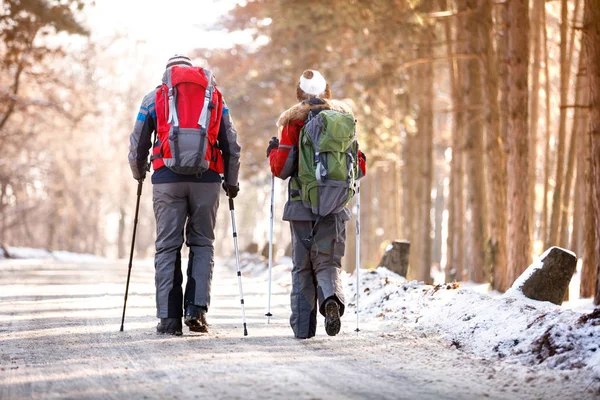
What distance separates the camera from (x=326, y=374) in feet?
17.9

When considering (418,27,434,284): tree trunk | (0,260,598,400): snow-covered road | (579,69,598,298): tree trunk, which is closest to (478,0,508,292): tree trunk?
(579,69,598,298): tree trunk

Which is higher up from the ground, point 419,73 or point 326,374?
point 419,73

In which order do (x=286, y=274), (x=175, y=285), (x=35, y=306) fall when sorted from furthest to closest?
(x=286, y=274), (x=35, y=306), (x=175, y=285)

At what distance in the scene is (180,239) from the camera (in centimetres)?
742

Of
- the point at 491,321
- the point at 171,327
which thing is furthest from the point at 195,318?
the point at 491,321

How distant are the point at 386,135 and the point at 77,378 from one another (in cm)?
1783

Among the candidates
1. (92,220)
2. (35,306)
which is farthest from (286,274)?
(92,220)

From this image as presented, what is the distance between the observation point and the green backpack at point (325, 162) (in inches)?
283

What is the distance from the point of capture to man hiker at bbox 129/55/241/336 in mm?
7160

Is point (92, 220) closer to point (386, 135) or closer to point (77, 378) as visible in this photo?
point (386, 135)

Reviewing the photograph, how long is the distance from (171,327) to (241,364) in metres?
1.67

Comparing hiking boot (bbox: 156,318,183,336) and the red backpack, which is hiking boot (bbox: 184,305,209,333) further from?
the red backpack

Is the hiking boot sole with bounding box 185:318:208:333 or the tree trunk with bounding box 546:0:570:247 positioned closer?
the hiking boot sole with bounding box 185:318:208:333

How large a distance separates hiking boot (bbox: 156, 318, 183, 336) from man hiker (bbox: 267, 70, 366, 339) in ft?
3.13
